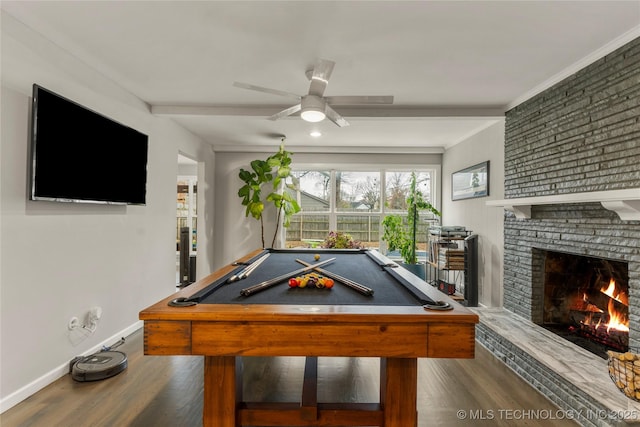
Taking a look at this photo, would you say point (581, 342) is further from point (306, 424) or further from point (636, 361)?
point (306, 424)

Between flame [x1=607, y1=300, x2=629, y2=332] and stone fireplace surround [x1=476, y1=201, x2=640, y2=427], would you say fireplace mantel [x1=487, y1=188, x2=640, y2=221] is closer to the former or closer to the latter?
stone fireplace surround [x1=476, y1=201, x2=640, y2=427]

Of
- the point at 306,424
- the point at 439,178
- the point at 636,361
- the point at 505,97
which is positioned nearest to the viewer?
the point at 306,424

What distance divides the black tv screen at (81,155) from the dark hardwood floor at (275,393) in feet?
4.23

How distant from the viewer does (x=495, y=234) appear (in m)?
3.81

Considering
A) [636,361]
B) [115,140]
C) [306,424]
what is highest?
[115,140]

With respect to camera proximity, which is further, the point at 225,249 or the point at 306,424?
the point at 225,249

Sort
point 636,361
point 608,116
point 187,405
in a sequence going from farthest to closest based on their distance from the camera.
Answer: point 608,116 → point 187,405 → point 636,361

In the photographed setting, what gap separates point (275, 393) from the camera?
2.23 metres

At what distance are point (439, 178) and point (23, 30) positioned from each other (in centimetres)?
536

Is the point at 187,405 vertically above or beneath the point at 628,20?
beneath

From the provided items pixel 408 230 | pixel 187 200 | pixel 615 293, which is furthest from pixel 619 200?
pixel 187 200

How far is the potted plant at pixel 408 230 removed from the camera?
16.7 ft

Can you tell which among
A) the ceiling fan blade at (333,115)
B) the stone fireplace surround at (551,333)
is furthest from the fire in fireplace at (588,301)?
the ceiling fan blade at (333,115)

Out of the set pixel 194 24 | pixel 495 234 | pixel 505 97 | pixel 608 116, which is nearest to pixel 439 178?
pixel 495 234
